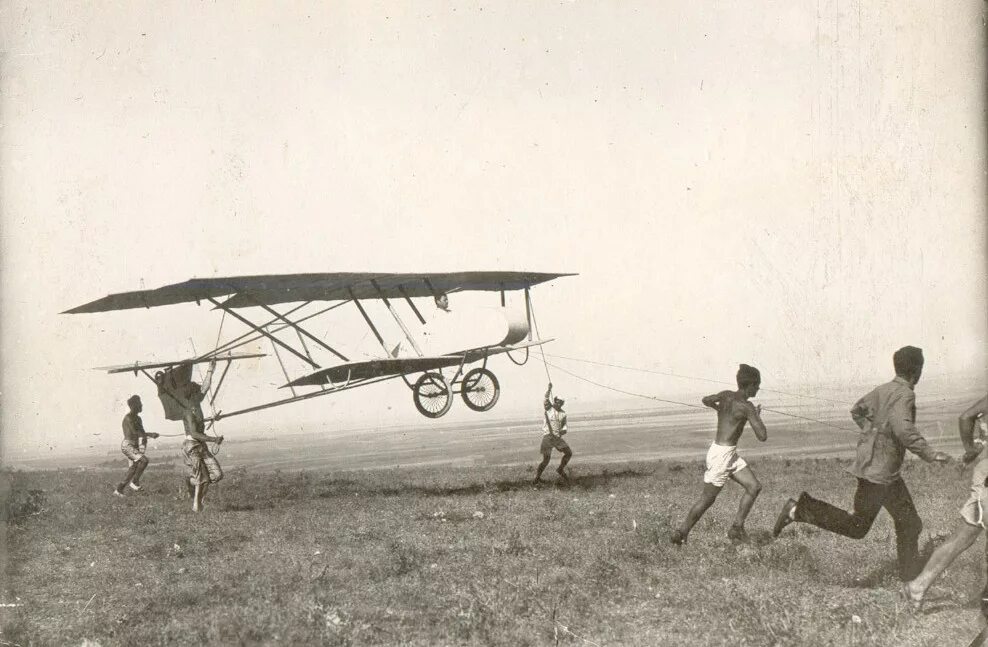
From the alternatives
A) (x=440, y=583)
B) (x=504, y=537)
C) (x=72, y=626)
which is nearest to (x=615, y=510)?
(x=504, y=537)

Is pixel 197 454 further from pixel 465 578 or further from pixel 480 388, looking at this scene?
pixel 465 578

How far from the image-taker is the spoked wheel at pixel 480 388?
49.4 ft

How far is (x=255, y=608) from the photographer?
20.0ft

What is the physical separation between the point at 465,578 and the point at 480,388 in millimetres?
8441

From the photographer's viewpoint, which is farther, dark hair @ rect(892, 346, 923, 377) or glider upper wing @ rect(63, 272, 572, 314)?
glider upper wing @ rect(63, 272, 572, 314)

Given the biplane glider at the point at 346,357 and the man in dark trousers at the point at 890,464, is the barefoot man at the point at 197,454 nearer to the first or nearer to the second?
the biplane glider at the point at 346,357

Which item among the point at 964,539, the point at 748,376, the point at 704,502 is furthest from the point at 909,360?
the point at 704,502

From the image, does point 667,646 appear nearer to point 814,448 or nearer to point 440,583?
point 440,583

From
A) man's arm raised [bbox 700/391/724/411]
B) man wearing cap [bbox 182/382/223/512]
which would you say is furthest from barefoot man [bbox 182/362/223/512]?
man's arm raised [bbox 700/391/724/411]

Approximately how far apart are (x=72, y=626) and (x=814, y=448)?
22.7 meters

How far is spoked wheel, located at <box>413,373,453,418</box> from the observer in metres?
14.7

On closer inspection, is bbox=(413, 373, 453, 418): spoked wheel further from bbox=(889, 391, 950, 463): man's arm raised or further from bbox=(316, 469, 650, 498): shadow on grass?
bbox=(889, 391, 950, 463): man's arm raised

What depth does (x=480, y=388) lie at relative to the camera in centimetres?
1517

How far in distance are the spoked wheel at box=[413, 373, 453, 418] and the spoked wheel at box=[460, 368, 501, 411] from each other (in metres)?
0.47
